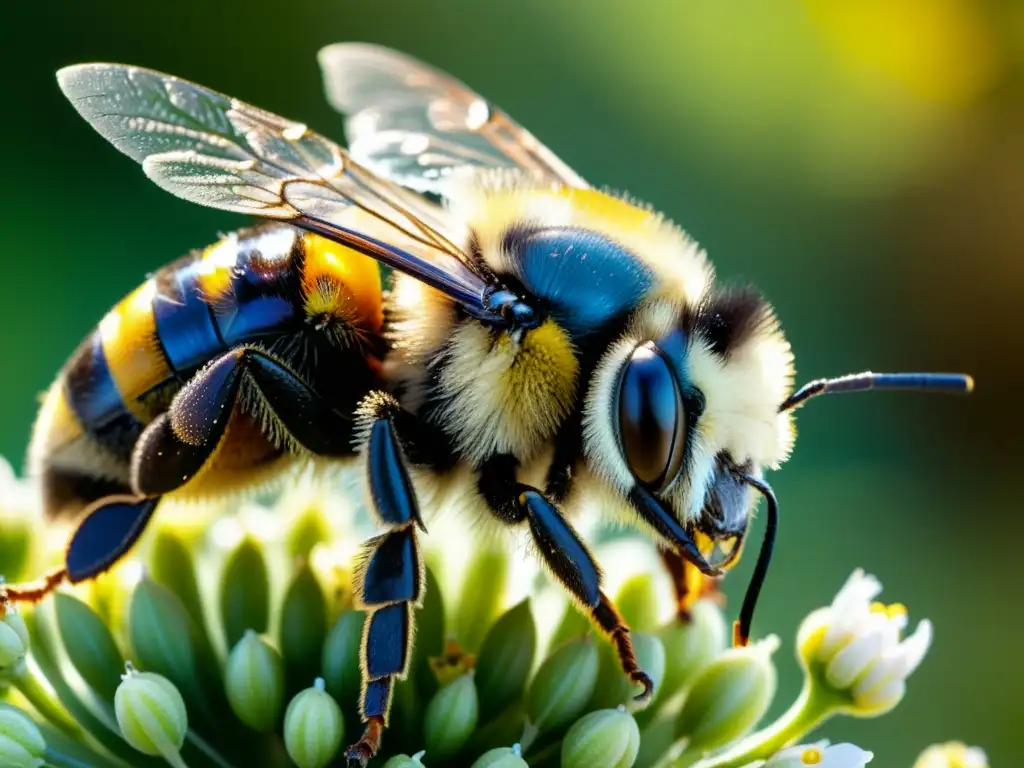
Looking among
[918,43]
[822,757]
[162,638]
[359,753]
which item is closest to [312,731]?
[359,753]

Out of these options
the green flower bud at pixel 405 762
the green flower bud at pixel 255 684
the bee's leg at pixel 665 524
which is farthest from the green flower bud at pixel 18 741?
the bee's leg at pixel 665 524

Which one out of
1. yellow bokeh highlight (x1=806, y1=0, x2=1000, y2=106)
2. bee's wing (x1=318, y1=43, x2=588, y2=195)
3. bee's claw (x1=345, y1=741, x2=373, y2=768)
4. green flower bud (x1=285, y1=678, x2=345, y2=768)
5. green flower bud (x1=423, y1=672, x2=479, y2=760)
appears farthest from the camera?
yellow bokeh highlight (x1=806, y1=0, x2=1000, y2=106)

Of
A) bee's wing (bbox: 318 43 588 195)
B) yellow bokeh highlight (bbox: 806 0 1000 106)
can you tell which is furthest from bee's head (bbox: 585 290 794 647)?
yellow bokeh highlight (bbox: 806 0 1000 106)

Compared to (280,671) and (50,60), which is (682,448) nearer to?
(280,671)

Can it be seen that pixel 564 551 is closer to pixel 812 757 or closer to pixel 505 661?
pixel 505 661

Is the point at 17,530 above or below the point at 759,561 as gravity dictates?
below

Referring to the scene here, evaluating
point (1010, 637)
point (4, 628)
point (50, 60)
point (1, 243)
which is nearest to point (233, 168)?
point (4, 628)

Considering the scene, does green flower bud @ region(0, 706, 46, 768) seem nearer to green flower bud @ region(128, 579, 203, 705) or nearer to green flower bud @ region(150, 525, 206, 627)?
green flower bud @ region(128, 579, 203, 705)
